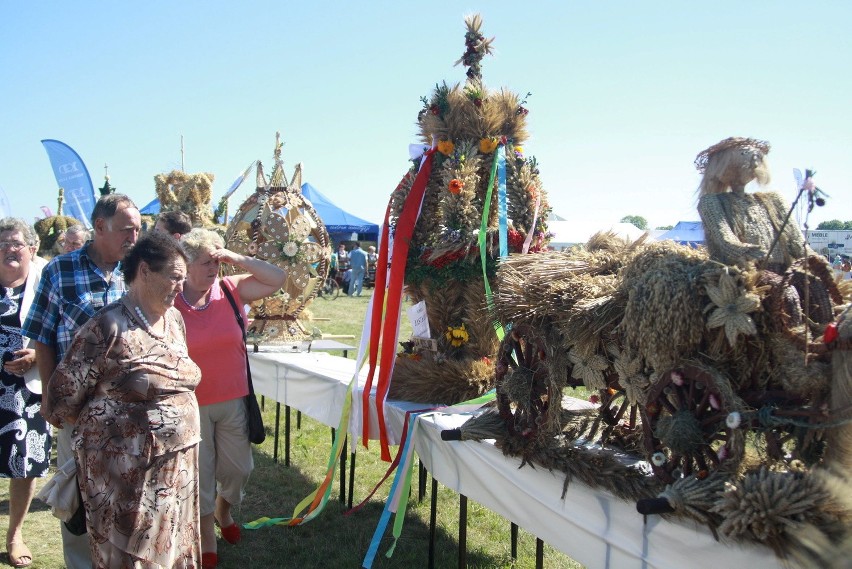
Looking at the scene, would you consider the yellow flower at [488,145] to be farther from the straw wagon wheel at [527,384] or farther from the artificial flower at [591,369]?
the artificial flower at [591,369]

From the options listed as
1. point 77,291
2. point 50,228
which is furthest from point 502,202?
point 50,228

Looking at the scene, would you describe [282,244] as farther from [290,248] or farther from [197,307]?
[197,307]

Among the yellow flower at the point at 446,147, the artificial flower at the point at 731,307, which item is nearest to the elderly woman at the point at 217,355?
the yellow flower at the point at 446,147

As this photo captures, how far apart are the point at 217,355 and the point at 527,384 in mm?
1624

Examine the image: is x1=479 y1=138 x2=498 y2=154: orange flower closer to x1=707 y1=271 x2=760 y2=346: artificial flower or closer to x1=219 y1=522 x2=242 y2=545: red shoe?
x1=707 y1=271 x2=760 y2=346: artificial flower

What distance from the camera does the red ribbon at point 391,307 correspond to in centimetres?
400

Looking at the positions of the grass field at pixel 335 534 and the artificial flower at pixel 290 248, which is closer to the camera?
the grass field at pixel 335 534

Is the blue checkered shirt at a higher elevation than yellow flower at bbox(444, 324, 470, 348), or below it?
higher

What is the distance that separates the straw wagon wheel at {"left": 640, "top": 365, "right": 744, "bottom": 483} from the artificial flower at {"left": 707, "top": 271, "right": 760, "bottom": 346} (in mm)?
147

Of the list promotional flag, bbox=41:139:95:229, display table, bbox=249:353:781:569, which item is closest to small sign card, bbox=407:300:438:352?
display table, bbox=249:353:781:569

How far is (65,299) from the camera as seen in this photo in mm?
2965

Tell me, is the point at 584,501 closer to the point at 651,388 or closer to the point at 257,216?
the point at 651,388

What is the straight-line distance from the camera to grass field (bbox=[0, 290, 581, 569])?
3.93m

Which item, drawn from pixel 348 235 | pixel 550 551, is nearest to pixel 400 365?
pixel 550 551
